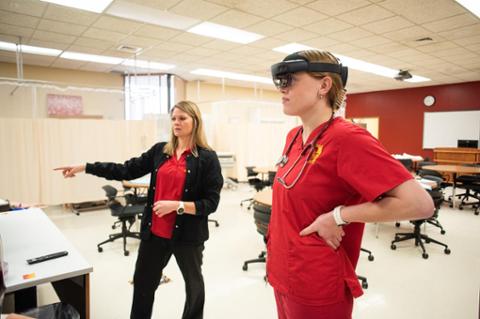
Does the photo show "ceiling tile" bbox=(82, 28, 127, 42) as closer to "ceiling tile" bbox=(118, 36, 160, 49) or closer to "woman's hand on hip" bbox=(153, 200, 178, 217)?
"ceiling tile" bbox=(118, 36, 160, 49)

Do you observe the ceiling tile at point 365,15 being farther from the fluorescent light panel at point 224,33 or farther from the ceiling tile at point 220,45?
the ceiling tile at point 220,45

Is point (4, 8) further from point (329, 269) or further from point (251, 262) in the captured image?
point (329, 269)

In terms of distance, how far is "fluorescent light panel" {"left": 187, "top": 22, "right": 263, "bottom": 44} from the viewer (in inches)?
189

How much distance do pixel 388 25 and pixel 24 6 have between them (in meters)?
4.97

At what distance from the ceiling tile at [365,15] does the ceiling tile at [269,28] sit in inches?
32.6

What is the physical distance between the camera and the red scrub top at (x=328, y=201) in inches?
34.4

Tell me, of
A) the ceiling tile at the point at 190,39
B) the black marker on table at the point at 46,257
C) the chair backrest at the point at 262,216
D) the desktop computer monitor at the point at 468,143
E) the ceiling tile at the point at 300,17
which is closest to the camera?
the black marker on table at the point at 46,257

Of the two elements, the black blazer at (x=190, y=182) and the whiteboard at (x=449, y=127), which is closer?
the black blazer at (x=190, y=182)

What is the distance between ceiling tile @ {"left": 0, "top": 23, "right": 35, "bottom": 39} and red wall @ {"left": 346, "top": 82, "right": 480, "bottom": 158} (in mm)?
10495

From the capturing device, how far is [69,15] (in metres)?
4.26

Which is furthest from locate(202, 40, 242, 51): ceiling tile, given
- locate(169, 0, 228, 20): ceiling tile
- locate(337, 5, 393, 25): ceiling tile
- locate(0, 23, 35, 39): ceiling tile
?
locate(0, 23, 35, 39): ceiling tile

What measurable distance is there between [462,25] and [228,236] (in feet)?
15.2

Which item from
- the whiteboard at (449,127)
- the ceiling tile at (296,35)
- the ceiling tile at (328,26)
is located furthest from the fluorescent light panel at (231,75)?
the whiteboard at (449,127)

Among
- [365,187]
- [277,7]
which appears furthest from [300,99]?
[277,7]
